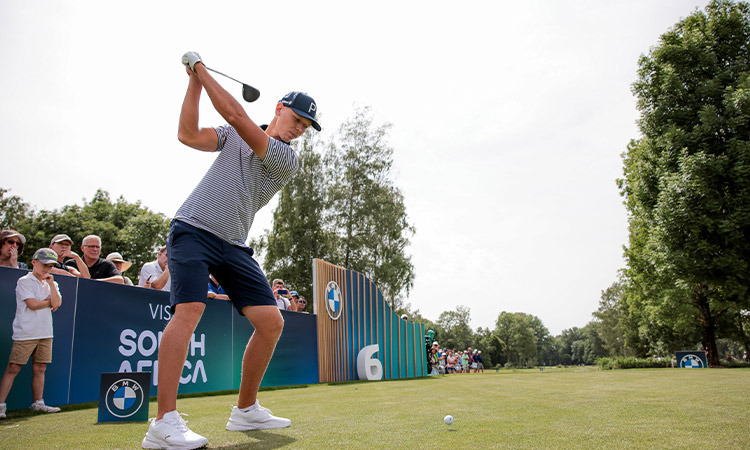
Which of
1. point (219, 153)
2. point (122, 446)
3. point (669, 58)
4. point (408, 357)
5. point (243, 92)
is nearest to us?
point (122, 446)

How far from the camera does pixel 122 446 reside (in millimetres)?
2510

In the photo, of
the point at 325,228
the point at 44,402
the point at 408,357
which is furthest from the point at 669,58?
the point at 44,402

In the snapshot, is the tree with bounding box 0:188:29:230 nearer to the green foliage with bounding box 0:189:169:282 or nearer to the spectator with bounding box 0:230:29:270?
the green foliage with bounding box 0:189:169:282

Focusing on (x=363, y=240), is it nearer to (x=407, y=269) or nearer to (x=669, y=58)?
(x=407, y=269)

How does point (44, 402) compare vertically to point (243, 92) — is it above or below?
below

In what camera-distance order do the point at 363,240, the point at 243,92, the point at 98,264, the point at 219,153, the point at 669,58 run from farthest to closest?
1. the point at 363,240
2. the point at 669,58
3. the point at 98,264
4. the point at 243,92
5. the point at 219,153

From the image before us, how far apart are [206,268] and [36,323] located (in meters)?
3.53

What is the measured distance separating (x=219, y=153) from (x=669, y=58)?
907 inches

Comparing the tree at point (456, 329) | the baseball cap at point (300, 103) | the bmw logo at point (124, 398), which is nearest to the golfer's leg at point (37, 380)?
the bmw logo at point (124, 398)

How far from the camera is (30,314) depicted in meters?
4.95

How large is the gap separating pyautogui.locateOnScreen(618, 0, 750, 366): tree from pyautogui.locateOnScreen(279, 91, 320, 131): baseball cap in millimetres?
18910

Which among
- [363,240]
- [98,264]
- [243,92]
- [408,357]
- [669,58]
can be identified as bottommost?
[408,357]

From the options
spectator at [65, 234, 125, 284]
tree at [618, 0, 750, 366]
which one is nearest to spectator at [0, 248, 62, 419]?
spectator at [65, 234, 125, 284]

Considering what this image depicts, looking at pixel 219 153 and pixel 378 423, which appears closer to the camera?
pixel 219 153
